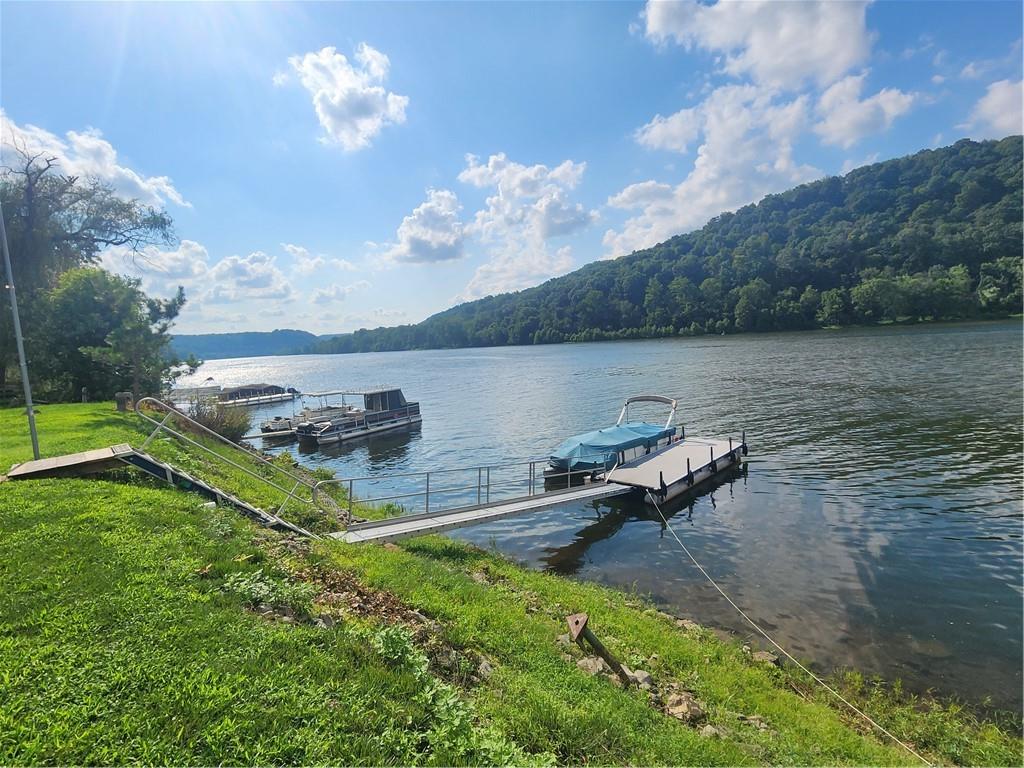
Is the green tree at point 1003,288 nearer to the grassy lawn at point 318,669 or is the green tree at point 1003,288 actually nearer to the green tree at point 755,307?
the green tree at point 755,307

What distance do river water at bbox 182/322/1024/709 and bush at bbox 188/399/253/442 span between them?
532 cm

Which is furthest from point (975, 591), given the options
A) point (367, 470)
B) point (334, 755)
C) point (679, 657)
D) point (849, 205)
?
point (849, 205)

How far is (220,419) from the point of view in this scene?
97.2 ft

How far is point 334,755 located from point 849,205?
599 ft

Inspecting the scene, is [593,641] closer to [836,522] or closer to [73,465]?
[73,465]

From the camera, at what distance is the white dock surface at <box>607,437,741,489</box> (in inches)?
821

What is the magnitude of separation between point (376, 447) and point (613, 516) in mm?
23598

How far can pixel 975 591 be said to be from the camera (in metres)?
12.4

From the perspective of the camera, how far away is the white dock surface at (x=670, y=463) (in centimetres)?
2084

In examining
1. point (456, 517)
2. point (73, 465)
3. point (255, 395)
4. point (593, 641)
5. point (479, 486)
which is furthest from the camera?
point (255, 395)

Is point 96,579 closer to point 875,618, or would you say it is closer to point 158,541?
point 158,541

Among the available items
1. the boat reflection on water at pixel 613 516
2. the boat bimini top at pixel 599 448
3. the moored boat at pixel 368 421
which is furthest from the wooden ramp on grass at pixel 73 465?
the moored boat at pixel 368 421

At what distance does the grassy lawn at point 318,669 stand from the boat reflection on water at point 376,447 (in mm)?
24508

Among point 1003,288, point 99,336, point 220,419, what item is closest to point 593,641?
point 220,419
